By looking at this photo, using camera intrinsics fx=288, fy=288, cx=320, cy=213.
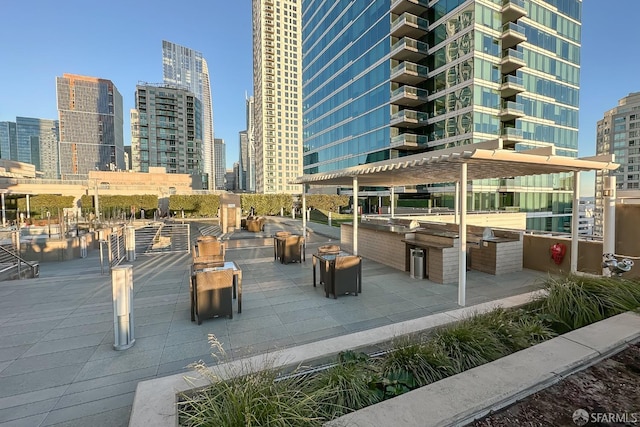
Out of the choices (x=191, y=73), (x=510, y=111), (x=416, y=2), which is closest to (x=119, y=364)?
(x=510, y=111)

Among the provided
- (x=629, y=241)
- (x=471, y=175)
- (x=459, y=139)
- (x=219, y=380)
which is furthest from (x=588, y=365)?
(x=459, y=139)

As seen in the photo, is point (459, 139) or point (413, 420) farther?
point (459, 139)

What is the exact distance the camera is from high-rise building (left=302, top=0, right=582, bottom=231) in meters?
30.2

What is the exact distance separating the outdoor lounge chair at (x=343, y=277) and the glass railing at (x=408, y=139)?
31118 mm

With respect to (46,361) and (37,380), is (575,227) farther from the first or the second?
(46,361)

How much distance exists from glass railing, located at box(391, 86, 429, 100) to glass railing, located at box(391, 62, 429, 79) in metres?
1.67

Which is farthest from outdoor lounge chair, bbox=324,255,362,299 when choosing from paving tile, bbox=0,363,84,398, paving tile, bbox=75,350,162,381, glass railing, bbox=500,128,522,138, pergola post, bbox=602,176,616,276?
glass railing, bbox=500,128,522,138

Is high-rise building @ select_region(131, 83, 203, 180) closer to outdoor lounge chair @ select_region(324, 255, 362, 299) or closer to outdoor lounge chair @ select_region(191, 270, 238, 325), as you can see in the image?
outdoor lounge chair @ select_region(324, 255, 362, 299)

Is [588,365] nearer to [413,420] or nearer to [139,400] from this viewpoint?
[413,420]

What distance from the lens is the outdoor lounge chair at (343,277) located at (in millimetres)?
5953

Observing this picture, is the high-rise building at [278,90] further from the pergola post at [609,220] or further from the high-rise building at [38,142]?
the high-rise building at [38,142]

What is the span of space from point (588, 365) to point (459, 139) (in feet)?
106

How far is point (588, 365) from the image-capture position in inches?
108

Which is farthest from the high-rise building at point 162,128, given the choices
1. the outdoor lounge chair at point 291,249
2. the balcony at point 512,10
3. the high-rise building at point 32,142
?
the high-rise building at point 32,142
